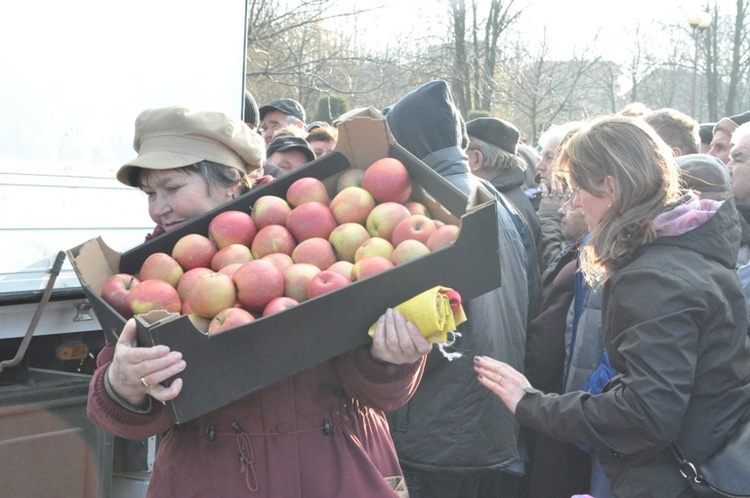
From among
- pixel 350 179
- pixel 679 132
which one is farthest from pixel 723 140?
pixel 350 179

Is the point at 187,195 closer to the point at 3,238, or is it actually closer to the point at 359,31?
the point at 3,238

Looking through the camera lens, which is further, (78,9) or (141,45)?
(141,45)

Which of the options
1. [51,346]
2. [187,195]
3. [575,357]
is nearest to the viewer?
[187,195]

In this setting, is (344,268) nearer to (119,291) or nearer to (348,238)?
(348,238)

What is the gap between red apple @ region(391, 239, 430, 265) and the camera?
6.29 ft

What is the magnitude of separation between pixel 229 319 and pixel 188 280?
26 cm

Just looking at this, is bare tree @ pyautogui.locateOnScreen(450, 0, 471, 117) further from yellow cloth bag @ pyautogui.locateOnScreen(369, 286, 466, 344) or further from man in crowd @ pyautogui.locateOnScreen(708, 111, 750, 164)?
yellow cloth bag @ pyautogui.locateOnScreen(369, 286, 466, 344)

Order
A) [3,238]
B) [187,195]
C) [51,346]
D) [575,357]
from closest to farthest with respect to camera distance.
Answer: [187,195] → [575,357] → [3,238] → [51,346]

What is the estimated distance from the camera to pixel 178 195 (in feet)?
7.31

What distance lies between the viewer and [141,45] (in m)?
3.92

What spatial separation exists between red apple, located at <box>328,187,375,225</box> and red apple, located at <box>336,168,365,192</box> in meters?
0.10

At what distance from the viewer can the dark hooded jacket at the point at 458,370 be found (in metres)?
3.01

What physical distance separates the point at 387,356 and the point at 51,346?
7.53 ft

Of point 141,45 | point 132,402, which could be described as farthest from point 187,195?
point 141,45
